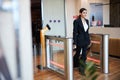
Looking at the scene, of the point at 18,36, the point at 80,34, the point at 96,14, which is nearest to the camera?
the point at 18,36

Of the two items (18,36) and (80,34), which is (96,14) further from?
(18,36)

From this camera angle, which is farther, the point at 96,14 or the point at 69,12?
the point at 96,14

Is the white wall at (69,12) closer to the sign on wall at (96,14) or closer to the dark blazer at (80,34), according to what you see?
Result: the sign on wall at (96,14)

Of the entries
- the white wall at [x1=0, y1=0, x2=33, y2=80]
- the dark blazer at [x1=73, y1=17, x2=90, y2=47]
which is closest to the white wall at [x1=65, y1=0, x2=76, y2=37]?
the dark blazer at [x1=73, y1=17, x2=90, y2=47]

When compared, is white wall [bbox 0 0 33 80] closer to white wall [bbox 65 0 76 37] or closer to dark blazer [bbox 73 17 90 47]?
dark blazer [bbox 73 17 90 47]

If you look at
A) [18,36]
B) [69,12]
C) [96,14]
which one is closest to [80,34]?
[18,36]

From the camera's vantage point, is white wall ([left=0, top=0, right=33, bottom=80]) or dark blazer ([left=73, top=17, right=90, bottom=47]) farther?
dark blazer ([left=73, top=17, right=90, bottom=47])

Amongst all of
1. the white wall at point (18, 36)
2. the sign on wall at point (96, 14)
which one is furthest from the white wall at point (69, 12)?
the white wall at point (18, 36)

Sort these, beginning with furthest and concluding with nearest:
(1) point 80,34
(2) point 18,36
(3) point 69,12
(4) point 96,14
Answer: (4) point 96,14, (3) point 69,12, (1) point 80,34, (2) point 18,36

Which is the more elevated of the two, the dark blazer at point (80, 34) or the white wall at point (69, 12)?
the white wall at point (69, 12)

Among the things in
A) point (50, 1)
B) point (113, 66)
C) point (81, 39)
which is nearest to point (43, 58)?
point (81, 39)

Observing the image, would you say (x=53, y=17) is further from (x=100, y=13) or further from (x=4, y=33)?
Answer: (x=4, y=33)

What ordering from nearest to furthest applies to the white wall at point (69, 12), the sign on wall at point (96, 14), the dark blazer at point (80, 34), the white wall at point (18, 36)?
the white wall at point (18, 36) < the dark blazer at point (80, 34) < the white wall at point (69, 12) < the sign on wall at point (96, 14)

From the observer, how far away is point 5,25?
Answer: 110 centimetres
